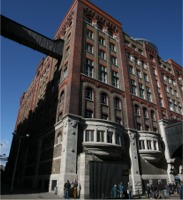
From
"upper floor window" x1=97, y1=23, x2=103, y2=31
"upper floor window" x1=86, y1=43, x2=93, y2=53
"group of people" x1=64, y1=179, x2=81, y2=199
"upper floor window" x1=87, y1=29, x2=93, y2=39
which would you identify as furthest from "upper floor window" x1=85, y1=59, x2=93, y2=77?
"group of people" x1=64, y1=179, x2=81, y2=199

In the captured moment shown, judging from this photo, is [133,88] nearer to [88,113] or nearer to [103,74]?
[103,74]

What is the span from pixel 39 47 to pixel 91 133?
19.4 metres

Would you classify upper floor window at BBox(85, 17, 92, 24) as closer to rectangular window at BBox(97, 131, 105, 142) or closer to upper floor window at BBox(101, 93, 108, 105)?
upper floor window at BBox(101, 93, 108, 105)

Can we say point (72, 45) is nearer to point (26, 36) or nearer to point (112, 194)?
point (26, 36)

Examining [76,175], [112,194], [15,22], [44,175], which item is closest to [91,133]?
[76,175]

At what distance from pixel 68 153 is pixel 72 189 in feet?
13.0

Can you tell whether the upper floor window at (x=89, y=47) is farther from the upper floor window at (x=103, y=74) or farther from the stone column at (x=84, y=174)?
the stone column at (x=84, y=174)

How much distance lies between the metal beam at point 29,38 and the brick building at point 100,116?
242 cm

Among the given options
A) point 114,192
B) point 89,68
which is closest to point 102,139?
point 114,192

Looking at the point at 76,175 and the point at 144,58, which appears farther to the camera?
the point at 144,58

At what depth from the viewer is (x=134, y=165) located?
2600 cm

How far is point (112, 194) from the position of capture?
1906cm

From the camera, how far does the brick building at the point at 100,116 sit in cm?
2119

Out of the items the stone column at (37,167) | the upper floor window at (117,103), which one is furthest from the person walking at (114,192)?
the stone column at (37,167)
